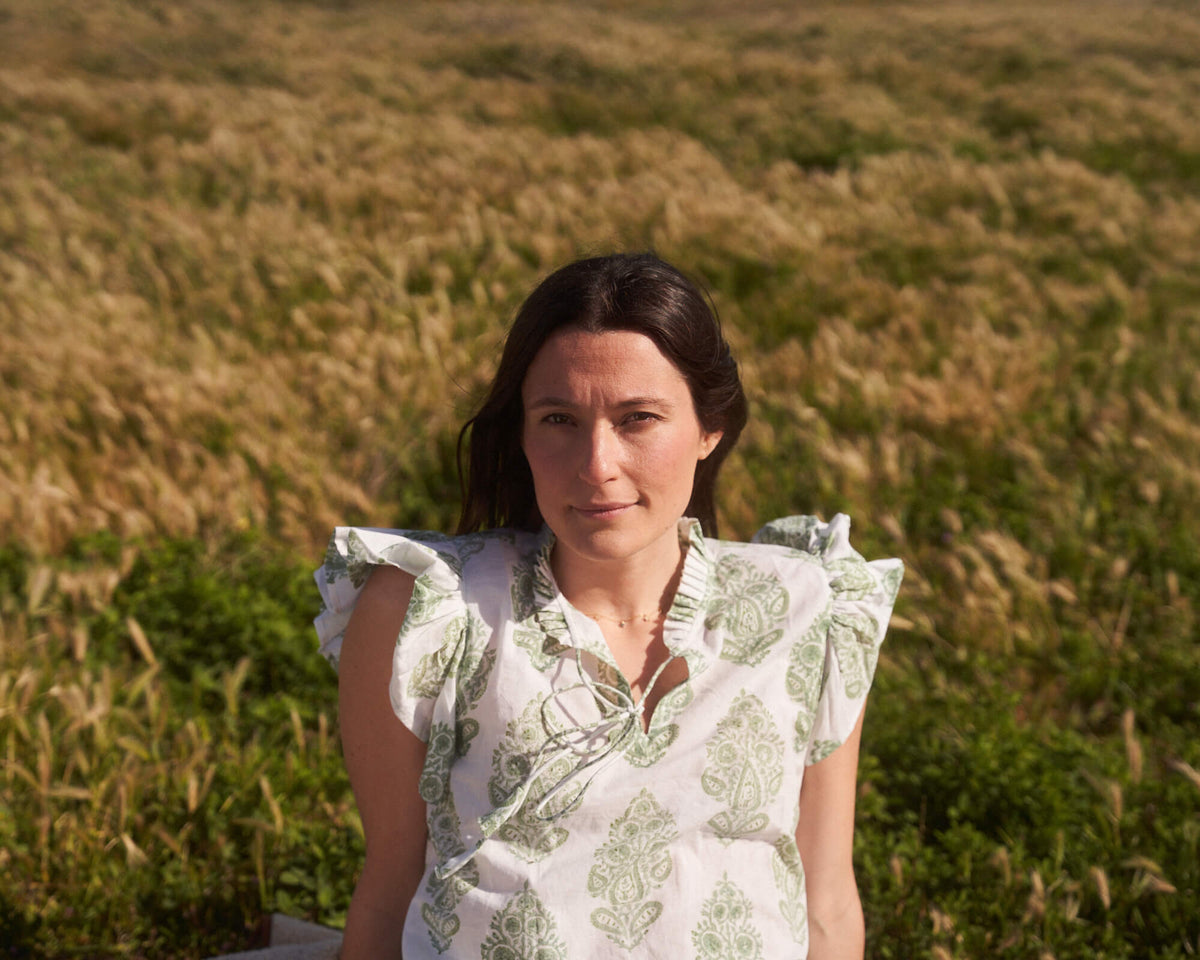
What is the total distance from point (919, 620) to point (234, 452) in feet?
10.4

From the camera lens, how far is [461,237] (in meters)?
7.45

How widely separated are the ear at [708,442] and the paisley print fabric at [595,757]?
288 mm

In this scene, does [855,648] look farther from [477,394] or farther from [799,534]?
[477,394]

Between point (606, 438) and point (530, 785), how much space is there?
0.65m

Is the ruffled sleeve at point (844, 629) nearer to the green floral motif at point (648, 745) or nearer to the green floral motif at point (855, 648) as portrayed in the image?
the green floral motif at point (855, 648)

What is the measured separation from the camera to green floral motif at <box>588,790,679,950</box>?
1865mm

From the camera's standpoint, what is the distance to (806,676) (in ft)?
6.81

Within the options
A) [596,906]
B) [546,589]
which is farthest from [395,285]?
[596,906]

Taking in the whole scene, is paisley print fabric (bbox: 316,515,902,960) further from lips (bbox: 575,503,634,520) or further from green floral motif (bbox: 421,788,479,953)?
lips (bbox: 575,503,634,520)

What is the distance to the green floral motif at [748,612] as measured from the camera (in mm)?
2066

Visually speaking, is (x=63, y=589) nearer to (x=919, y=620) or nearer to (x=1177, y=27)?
(x=919, y=620)

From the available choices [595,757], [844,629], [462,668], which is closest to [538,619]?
[462,668]

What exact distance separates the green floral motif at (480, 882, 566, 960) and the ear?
942mm

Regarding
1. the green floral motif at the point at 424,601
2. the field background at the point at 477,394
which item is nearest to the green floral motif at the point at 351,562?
the green floral motif at the point at 424,601
